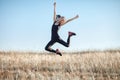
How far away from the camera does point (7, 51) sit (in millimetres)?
17844

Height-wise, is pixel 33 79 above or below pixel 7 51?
below

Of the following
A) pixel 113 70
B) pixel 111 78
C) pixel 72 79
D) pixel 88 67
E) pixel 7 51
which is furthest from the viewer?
pixel 7 51

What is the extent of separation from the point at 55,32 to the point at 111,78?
2436mm

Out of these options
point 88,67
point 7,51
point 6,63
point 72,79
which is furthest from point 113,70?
point 7,51

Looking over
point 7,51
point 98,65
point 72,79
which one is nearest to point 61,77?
point 72,79

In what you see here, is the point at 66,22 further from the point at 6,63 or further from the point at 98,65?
the point at 6,63

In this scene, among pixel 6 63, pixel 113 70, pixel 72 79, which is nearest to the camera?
pixel 72 79

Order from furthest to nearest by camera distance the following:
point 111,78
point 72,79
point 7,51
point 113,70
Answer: point 7,51, point 113,70, point 111,78, point 72,79

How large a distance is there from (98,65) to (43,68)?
7.48 ft

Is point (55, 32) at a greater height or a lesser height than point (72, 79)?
greater

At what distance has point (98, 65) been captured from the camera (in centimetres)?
1127

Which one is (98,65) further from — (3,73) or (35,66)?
(3,73)

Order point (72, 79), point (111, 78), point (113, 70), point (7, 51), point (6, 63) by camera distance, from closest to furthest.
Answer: point (72, 79), point (111, 78), point (113, 70), point (6, 63), point (7, 51)

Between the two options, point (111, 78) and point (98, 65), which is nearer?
point (111, 78)
